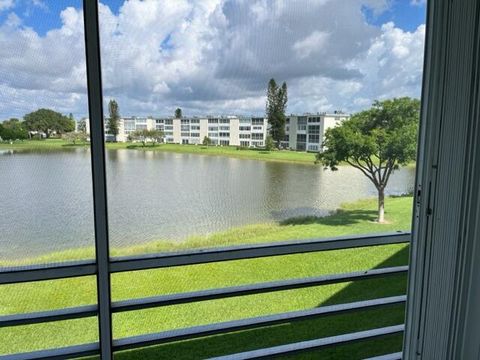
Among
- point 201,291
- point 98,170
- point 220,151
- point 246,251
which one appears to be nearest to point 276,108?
point 220,151

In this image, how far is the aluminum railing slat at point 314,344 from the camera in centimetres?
152

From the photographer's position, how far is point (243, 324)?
1.49m

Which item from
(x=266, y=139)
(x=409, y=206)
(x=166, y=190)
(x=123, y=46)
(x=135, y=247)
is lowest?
(x=135, y=247)

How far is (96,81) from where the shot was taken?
115 cm

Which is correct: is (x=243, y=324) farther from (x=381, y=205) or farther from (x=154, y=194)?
(x=381, y=205)

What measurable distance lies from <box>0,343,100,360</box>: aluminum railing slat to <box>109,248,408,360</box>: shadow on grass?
0.37 feet

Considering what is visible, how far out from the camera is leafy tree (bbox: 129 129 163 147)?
1315mm

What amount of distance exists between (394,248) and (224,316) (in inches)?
36.4

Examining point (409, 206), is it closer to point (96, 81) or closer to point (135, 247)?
point (135, 247)

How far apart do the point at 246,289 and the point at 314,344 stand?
46 cm

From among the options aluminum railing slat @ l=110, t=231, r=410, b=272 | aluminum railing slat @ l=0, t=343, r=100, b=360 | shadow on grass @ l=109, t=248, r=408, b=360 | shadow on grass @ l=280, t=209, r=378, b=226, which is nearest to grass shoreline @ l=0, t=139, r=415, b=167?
shadow on grass @ l=280, t=209, r=378, b=226

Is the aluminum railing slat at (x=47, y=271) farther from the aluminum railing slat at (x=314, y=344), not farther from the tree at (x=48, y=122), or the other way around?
the aluminum railing slat at (x=314, y=344)

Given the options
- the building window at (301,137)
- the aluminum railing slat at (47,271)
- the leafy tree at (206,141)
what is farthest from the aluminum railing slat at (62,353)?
the building window at (301,137)

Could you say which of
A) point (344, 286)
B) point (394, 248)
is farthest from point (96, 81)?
point (394, 248)
